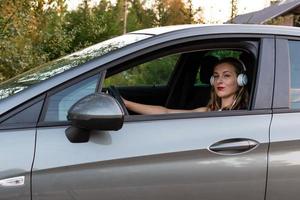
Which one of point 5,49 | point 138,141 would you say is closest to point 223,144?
point 138,141

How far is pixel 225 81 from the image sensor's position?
12.3ft

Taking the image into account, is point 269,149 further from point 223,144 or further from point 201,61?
point 201,61

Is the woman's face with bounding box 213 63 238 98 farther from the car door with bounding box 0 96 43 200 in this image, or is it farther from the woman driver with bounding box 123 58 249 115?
the car door with bounding box 0 96 43 200

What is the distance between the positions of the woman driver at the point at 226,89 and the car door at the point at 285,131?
27cm

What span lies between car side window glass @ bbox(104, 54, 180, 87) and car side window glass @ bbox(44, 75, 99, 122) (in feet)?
1.84

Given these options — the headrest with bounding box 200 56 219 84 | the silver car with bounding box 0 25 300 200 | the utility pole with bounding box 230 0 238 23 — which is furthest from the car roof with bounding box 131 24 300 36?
the utility pole with bounding box 230 0 238 23

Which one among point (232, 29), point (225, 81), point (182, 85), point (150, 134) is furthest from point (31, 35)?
point (150, 134)

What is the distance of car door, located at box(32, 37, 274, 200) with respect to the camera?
2869 millimetres

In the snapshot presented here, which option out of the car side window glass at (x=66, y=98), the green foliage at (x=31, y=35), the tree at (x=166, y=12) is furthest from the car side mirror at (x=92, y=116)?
the tree at (x=166, y=12)

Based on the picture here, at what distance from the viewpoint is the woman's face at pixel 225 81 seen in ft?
12.1

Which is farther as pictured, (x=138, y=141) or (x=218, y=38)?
(x=218, y=38)

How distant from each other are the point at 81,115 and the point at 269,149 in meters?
1.02

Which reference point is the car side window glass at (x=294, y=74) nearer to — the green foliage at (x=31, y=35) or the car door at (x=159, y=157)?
the car door at (x=159, y=157)

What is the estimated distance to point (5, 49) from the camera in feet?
30.3
